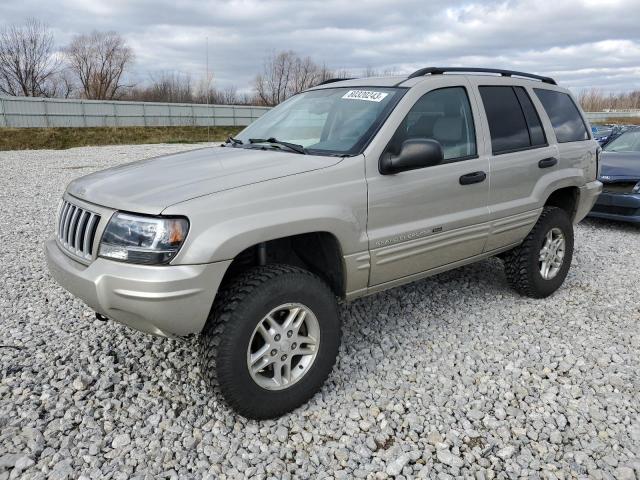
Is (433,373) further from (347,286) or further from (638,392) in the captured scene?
(638,392)

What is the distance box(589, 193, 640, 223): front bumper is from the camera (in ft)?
23.4

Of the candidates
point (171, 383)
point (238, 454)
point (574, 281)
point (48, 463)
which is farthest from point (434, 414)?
point (574, 281)

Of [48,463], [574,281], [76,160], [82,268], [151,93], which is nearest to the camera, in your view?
[48,463]

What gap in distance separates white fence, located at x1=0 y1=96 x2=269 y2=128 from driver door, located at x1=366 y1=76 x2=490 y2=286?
31178 millimetres

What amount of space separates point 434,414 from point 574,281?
9.74ft

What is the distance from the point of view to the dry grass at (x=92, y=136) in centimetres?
2500

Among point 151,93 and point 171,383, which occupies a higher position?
point 151,93

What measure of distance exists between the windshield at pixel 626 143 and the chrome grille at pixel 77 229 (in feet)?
28.7

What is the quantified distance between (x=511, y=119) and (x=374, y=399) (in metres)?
2.45

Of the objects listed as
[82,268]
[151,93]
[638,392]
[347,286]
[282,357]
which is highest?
[151,93]

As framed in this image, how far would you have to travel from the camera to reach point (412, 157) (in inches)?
114

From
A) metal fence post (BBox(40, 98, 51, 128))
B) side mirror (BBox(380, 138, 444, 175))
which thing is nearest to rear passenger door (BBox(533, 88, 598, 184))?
side mirror (BBox(380, 138, 444, 175))

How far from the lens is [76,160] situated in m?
16.9

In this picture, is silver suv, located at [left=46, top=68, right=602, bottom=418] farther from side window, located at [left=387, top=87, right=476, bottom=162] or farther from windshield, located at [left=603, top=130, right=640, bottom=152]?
windshield, located at [left=603, top=130, right=640, bottom=152]
